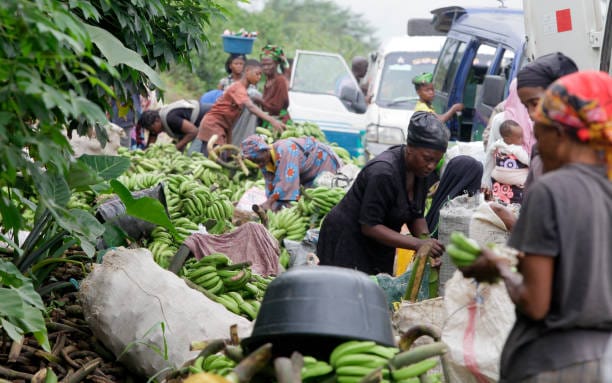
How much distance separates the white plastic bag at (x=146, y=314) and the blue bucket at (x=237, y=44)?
11.1 meters

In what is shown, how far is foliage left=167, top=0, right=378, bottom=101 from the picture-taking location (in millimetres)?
32250

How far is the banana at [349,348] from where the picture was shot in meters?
3.81

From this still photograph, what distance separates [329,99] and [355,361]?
43.3ft

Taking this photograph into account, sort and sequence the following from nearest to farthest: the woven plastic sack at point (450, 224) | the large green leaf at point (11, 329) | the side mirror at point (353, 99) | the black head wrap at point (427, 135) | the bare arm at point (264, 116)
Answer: the large green leaf at point (11, 329)
the black head wrap at point (427, 135)
the woven plastic sack at point (450, 224)
the bare arm at point (264, 116)
the side mirror at point (353, 99)

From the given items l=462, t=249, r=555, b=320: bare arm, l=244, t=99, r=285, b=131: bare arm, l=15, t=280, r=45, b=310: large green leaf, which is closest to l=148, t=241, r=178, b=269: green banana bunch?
l=15, t=280, r=45, b=310: large green leaf

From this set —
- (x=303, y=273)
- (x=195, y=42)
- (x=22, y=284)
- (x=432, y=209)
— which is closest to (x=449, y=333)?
(x=303, y=273)

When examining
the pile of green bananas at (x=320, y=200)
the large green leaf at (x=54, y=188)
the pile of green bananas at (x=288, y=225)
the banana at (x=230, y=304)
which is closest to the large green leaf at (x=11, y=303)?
the large green leaf at (x=54, y=188)

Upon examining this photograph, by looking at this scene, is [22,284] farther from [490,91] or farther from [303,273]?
[490,91]

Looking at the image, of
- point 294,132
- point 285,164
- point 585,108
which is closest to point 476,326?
point 585,108

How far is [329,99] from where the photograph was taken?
1683 centimetres

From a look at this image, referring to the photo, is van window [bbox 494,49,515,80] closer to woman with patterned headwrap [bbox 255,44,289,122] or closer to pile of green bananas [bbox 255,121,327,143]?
pile of green bananas [bbox 255,121,327,143]

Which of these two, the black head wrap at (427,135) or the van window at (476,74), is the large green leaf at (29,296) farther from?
the van window at (476,74)

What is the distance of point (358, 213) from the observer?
20.8ft

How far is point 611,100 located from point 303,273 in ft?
4.25
